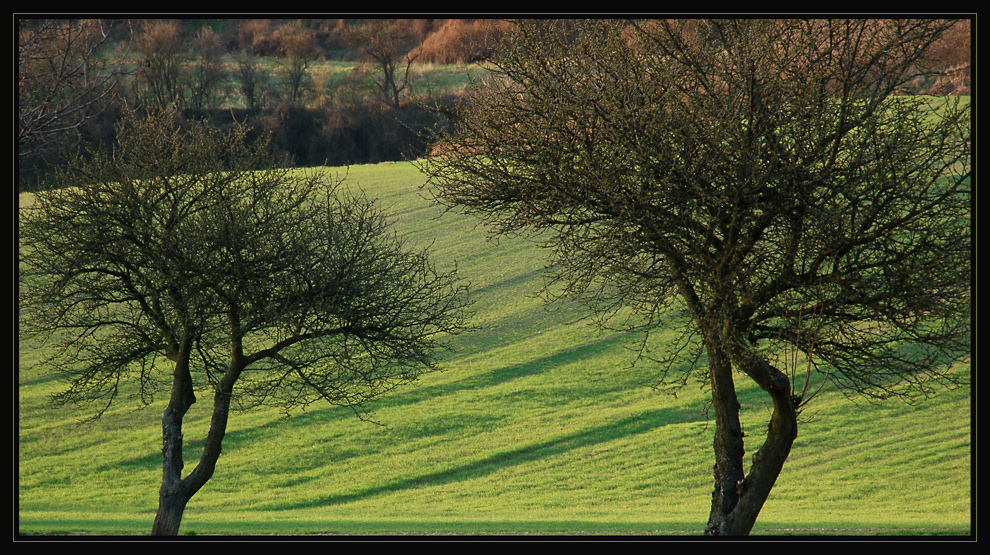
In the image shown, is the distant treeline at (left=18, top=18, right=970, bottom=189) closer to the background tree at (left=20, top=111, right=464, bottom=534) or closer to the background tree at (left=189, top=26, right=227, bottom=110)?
the background tree at (left=189, top=26, right=227, bottom=110)

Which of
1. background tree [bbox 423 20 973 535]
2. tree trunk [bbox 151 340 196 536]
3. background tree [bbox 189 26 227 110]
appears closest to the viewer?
background tree [bbox 423 20 973 535]

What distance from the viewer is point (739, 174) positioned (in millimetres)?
10258

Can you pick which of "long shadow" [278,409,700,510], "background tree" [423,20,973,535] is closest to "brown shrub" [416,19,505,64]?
"background tree" [423,20,973,535]

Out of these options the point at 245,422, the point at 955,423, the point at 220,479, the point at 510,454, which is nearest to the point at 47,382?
the point at 245,422

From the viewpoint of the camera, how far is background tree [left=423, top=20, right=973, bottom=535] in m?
10.5

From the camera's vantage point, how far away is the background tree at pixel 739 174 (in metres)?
10.5

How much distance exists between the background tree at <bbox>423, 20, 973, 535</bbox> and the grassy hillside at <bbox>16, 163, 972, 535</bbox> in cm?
839

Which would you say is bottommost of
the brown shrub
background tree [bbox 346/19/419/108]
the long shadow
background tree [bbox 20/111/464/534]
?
the long shadow

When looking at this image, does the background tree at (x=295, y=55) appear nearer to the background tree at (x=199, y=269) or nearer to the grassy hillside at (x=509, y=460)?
the grassy hillside at (x=509, y=460)

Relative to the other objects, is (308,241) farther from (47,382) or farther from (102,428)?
(47,382)

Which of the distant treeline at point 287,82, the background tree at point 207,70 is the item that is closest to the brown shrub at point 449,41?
the distant treeline at point 287,82

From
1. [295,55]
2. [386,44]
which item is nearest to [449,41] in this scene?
[386,44]

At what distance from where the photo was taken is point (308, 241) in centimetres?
1570

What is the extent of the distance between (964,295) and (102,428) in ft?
102
